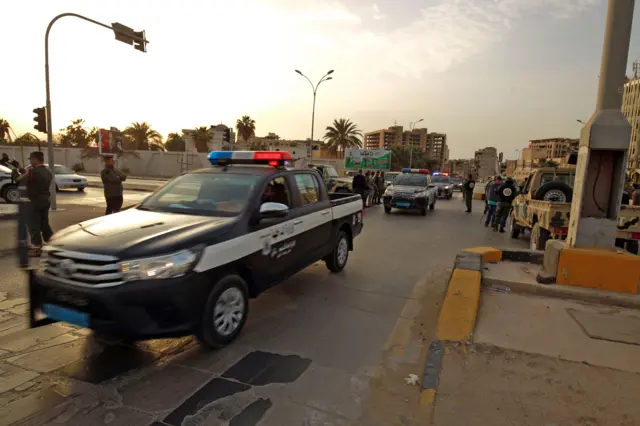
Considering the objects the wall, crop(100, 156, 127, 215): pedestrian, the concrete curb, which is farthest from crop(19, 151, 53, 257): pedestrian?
the wall

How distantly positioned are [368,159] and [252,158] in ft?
113

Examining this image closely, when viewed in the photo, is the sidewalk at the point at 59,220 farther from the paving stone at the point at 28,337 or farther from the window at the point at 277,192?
the window at the point at 277,192

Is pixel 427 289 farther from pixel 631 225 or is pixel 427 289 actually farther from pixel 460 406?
pixel 631 225

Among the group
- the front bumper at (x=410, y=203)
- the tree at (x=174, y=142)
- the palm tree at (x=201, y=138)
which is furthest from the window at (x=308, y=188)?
the tree at (x=174, y=142)

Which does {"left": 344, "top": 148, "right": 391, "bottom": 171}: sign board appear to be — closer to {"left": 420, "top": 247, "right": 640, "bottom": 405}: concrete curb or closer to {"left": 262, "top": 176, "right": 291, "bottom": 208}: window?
{"left": 420, "top": 247, "right": 640, "bottom": 405}: concrete curb

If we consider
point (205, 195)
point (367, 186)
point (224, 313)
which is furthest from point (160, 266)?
point (367, 186)

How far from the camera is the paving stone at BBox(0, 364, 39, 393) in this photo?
3.21 m

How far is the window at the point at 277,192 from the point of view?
15.4ft

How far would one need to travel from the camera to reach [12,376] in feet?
11.0

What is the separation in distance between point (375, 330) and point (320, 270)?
2566 mm

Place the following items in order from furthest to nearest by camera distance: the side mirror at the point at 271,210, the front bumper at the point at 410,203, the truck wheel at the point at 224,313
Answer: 1. the front bumper at the point at 410,203
2. the side mirror at the point at 271,210
3. the truck wheel at the point at 224,313

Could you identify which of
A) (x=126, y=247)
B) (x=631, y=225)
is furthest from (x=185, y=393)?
(x=631, y=225)

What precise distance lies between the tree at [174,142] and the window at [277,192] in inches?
2936

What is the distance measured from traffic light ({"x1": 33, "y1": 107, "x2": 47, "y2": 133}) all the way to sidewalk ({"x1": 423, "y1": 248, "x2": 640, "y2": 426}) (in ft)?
47.6
